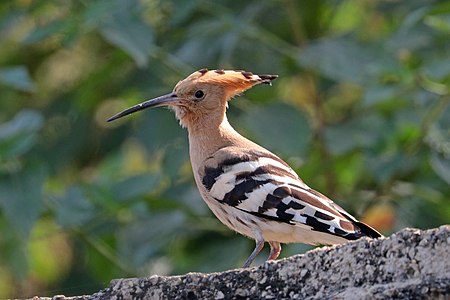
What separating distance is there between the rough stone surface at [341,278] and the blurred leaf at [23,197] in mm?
2273

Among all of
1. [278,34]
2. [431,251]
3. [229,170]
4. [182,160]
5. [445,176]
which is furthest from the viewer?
[278,34]

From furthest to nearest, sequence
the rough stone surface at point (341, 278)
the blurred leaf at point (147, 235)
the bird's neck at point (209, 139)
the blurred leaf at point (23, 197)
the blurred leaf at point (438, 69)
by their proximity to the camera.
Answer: the blurred leaf at point (147, 235) → the blurred leaf at point (23, 197) → the blurred leaf at point (438, 69) → the bird's neck at point (209, 139) → the rough stone surface at point (341, 278)

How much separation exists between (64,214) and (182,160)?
630 millimetres

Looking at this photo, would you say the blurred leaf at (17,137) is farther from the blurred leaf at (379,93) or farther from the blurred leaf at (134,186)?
the blurred leaf at (379,93)

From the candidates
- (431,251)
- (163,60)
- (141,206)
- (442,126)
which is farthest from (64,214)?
(431,251)

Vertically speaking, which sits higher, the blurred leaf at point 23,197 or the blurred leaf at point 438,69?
the blurred leaf at point 438,69

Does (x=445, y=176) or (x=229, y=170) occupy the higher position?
(x=229, y=170)

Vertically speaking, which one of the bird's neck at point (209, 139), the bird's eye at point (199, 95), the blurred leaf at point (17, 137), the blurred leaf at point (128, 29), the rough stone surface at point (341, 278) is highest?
the blurred leaf at point (128, 29)

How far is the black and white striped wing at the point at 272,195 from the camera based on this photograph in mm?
3711

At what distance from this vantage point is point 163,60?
5895mm

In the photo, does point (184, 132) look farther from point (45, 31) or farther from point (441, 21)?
point (441, 21)

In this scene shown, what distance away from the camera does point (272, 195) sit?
154 inches

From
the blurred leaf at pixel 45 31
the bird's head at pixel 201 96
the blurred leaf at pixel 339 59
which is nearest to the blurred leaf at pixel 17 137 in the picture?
the blurred leaf at pixel 45 31

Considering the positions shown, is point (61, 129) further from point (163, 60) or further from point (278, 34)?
point (278, 34)
